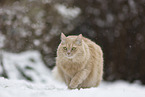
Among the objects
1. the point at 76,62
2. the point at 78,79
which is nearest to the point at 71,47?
the point at 76,62

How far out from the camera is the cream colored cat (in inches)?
152

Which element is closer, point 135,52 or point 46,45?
point 46,45

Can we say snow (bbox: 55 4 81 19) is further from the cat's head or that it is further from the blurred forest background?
the cat's head

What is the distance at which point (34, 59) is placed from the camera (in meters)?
6.89

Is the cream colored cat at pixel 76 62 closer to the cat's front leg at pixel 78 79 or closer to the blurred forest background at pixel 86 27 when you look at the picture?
the cat's front leg at pixel 78 79

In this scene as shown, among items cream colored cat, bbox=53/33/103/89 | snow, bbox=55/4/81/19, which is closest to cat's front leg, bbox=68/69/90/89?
cream colored cat, bbox=53/33/103/89

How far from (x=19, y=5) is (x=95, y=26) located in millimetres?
2438

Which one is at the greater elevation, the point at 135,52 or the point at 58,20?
the point at 58,20

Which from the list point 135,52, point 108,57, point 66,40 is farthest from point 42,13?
point 66,40

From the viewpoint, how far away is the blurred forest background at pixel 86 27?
7.69 m

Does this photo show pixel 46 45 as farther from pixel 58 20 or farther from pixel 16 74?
pixel 16 74

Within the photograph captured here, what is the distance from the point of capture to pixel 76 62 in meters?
3.92

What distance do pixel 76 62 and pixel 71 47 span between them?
9.9 inches

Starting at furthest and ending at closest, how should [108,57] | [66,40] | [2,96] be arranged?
[108,57]
[66,40]
[2,96]
